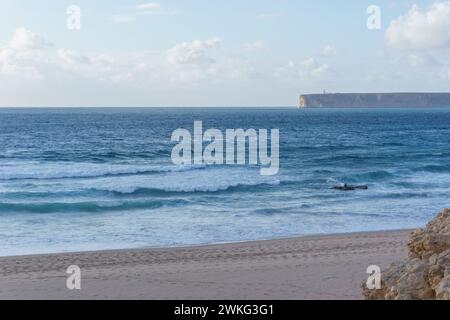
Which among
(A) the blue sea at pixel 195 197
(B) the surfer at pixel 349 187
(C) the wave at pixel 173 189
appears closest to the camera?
(A) the blue sea at pixel 195 197

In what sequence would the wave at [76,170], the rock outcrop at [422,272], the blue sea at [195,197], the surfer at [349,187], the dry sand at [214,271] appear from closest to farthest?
the rock outcrop at [422,272] → the dry sand at [214,271] → the blue sea at [195,197] → the surfer at [349,187] → the wave at [76,170]

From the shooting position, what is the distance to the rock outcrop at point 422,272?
7.29 meters

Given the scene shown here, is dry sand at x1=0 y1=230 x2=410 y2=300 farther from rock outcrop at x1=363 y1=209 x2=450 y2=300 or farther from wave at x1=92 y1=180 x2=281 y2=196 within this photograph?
wave at x1=92 y1=180 x2=281 y2=196

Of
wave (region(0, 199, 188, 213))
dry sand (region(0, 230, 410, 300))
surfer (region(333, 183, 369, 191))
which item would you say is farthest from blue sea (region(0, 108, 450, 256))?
dry sand (region(0, 230, 410, 300))

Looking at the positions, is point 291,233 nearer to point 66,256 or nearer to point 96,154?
point 66,256

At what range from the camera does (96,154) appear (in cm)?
4847

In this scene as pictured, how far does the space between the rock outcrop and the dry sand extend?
3.50 metres

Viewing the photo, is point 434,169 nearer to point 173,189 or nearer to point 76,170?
point 173,189

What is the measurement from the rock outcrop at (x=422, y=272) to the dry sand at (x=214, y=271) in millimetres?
3503

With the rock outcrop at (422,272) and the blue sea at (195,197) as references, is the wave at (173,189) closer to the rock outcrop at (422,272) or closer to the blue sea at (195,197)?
the blue sea at (195,197)

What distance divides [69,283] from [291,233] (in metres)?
8.60

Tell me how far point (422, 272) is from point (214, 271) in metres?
6.94

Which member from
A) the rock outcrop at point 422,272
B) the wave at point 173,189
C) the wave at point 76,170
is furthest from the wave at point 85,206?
the rock outcrop at point 422,272
